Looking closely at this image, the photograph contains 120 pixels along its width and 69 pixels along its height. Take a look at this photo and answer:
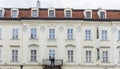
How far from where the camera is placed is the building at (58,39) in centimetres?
5675

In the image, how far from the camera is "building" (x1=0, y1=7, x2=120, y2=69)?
→ 56750 millimetres

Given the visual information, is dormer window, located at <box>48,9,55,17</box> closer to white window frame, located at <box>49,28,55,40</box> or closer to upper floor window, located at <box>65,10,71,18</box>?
upper floor window, located at <box>65,10,71,18</box>

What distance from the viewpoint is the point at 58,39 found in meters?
57.1

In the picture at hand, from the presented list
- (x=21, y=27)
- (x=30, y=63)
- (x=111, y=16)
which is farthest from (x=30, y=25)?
(x=111, y=16)

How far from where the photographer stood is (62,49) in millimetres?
56875

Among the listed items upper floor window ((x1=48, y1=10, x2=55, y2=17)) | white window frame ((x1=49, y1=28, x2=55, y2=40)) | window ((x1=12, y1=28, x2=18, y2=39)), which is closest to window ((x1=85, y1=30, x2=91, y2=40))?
white window frame ((x1=49, y1=28, x2=55, y2=40))

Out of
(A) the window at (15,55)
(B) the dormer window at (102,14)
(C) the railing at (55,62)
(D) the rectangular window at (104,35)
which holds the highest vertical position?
(B) the dormer window at (102,14)

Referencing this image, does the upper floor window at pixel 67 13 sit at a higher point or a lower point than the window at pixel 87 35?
higher

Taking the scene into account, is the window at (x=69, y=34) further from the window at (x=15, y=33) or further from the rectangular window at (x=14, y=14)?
the rectangular window at (x=14, y=14)

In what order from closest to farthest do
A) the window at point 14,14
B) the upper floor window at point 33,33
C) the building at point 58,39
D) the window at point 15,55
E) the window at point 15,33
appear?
the building at point 58,39, the window at point 15,55, the upper floor window at point 33,33, the window at point 15,33, the window at point 14,14

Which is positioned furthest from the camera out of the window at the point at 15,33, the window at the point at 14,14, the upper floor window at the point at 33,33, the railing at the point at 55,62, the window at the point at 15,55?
the window at the point at 14,14

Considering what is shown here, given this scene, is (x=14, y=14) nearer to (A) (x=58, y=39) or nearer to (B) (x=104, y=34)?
(A) (x=58, y=39)

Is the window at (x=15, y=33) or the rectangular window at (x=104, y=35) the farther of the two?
the rectangular window at (x=104, y=35)

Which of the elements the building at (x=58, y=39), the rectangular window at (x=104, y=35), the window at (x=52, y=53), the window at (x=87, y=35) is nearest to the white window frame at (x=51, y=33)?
the building at (x=58, y=39)
